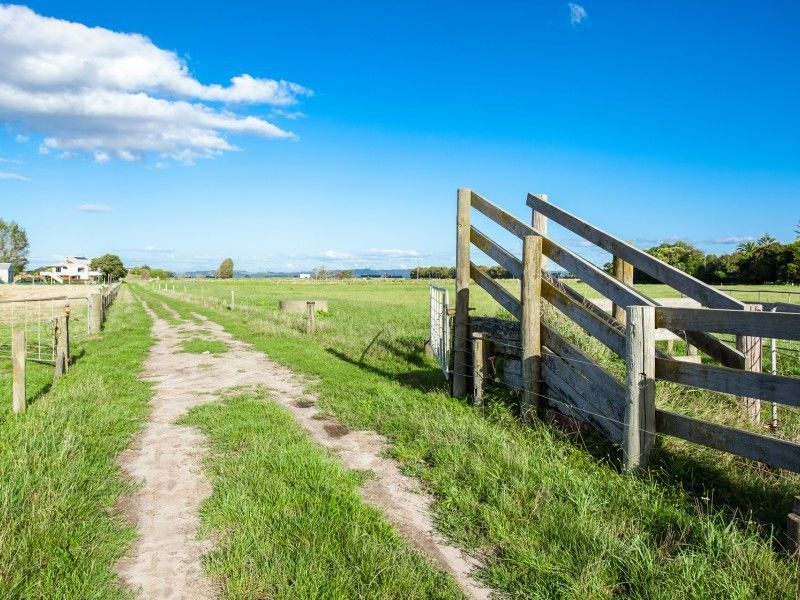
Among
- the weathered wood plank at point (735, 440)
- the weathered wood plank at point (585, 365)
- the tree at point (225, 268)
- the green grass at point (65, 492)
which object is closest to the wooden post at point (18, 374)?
the green grass at point (65, 492)

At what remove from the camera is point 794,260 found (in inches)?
2448

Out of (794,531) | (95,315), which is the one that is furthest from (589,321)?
(95,315)

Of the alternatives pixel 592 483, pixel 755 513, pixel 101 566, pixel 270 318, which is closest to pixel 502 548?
pixel 592 483

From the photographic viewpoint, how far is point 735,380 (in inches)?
162

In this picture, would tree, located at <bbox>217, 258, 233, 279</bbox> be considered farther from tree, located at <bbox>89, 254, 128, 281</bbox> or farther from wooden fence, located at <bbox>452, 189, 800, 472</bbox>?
wooden fence, located at <bbox>452, 189, 800, 472</bbox>

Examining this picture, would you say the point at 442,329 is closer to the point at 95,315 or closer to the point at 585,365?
the point at 585,365

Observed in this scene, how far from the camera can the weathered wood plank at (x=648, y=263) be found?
470 centimetres

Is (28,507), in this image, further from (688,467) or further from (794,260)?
(794,260)

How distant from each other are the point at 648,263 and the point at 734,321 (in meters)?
1.03

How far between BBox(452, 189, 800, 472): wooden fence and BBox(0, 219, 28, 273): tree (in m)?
134

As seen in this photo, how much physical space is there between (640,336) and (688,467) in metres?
1.34

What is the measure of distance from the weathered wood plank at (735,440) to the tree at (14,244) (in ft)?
452

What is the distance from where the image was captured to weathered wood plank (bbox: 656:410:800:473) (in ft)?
12.4

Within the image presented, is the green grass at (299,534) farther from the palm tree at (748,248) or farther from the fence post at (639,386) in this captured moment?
the palm tree at (748,248)
